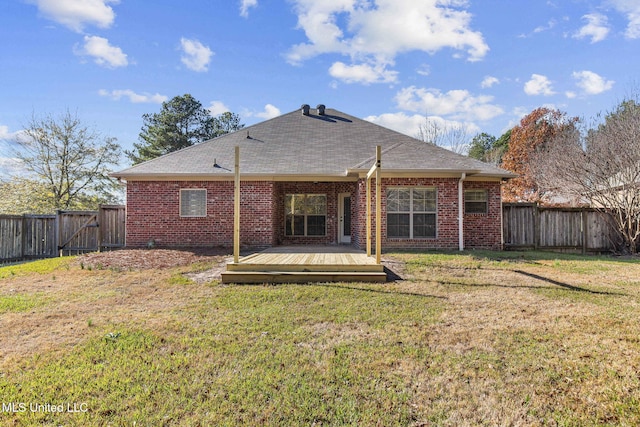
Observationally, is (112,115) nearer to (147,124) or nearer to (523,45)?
(147,124)

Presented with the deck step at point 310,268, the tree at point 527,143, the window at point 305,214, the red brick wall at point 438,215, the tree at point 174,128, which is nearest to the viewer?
the deck step at point 310,268

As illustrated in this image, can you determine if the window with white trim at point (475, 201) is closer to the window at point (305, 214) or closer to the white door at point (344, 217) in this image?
the white door at point (344, 217)

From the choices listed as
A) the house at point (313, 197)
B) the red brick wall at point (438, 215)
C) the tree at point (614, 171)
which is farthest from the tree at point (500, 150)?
the red brick wall at point (438, 215)

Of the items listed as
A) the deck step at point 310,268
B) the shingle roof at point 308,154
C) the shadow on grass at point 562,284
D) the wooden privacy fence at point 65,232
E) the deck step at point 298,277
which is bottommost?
the shadow on grass at point 562,284

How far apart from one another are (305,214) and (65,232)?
29.0 feet

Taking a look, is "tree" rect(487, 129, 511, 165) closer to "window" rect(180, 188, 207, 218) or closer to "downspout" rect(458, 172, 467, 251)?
"downspout" rect(458, 172, 467, 251)

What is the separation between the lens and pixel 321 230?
514 inches

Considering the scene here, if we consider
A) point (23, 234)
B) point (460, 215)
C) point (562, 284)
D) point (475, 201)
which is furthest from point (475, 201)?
point (23, 234)

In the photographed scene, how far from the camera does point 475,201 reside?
37.4ft

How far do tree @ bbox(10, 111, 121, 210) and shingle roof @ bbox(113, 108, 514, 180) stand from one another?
1006cm

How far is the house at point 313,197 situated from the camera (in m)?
10.9

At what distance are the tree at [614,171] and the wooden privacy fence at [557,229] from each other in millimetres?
491

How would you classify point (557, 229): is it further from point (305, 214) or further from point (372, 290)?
point (372, 290)

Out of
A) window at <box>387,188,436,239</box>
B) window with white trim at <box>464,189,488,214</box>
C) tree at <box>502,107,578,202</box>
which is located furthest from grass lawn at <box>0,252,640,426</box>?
tree at <box>502,107,578,202</box>
